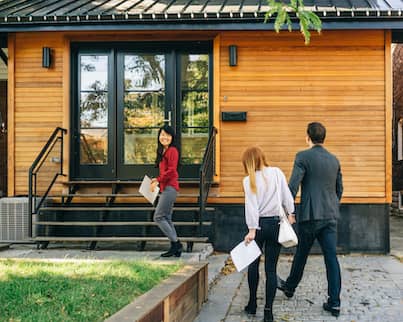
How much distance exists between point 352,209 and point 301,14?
5.34 meters

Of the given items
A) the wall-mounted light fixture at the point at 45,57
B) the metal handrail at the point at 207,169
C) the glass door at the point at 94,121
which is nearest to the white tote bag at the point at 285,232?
the metal handrail at the point at 207,169

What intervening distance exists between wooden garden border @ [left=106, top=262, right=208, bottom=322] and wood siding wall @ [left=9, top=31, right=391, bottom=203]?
12.1 ft

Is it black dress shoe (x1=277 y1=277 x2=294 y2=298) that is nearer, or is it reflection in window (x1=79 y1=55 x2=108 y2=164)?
black dress shoe (x1=277 y1=277 x2=294 y2=298)

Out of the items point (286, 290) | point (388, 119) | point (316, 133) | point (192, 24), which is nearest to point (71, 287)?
point (286, 290)

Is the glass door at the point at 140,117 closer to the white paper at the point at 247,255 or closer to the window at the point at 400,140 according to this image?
the white paper at the point at 247,255

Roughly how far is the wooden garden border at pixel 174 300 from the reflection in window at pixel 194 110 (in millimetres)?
3815

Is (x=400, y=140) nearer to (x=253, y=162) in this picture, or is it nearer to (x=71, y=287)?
(x=253, y=162)

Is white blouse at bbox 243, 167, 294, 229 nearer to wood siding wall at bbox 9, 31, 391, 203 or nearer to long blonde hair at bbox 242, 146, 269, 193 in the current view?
long blonde hair at bbox 242, 146, 269, 193

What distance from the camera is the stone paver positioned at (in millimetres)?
5340

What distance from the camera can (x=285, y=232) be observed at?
5.05 metres

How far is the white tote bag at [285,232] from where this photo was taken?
501 cm

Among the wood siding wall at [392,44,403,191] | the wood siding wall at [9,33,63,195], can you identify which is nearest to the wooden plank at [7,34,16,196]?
the wood siding wall at [9,33,63,195]

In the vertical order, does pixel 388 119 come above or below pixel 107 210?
above

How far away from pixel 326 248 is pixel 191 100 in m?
4.66
